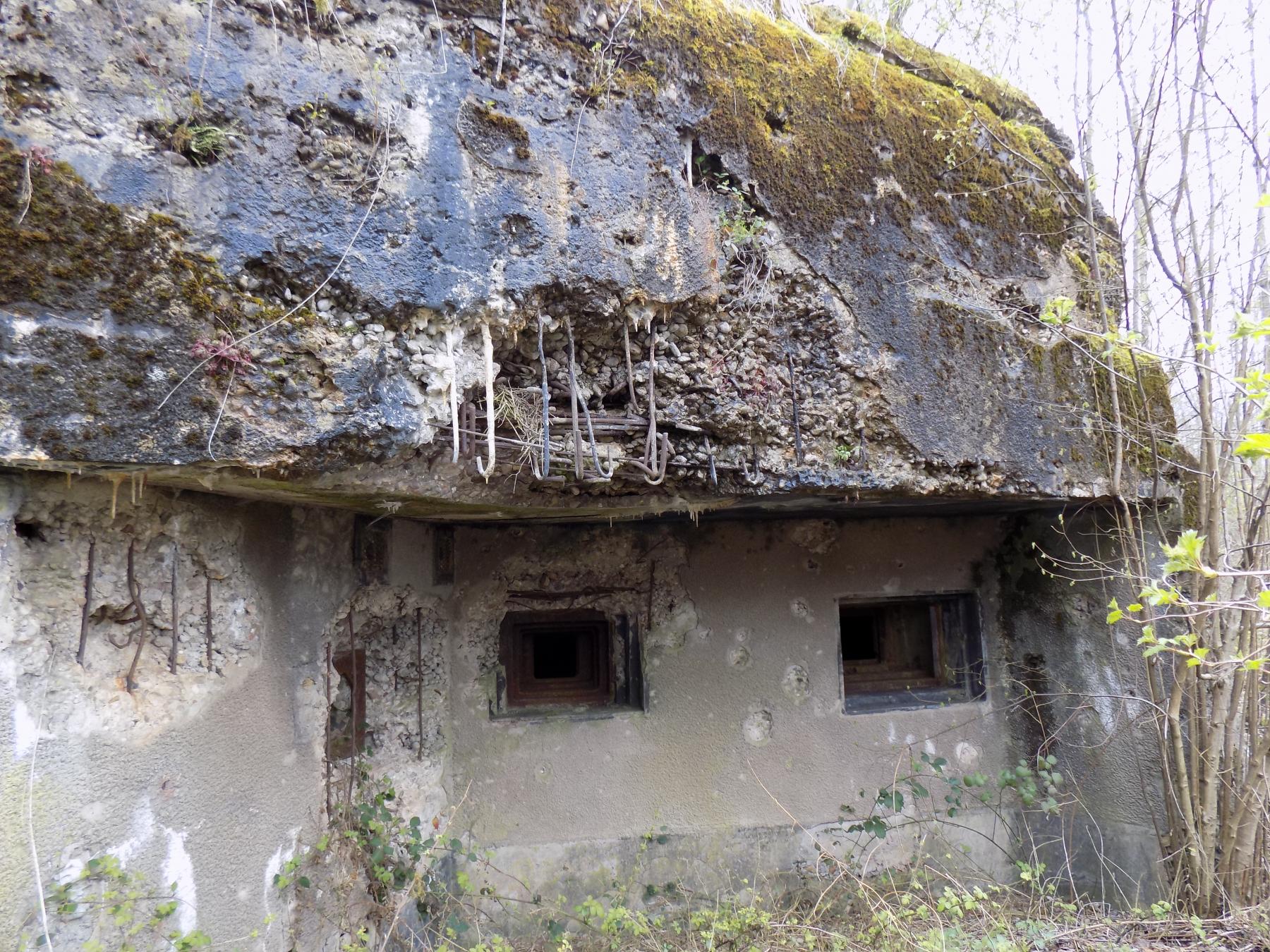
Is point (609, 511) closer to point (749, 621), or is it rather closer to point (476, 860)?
point (749, 621)

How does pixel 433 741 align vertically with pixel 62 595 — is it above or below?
below

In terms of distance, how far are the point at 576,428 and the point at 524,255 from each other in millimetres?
573

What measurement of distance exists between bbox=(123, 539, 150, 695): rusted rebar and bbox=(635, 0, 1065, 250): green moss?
2.34m

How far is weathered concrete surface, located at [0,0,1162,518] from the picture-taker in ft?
5.97

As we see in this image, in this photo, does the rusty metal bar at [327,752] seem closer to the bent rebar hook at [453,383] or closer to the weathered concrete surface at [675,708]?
the weathered concrete surface at [675,708]

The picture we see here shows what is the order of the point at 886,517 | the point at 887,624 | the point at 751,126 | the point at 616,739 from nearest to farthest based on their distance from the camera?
the point at 751,126
the point at 616,739
the point at 886,517
the point at 887,624

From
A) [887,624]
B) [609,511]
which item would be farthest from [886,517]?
[609,511]

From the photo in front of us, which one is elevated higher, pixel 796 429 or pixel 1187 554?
pixel 796 429

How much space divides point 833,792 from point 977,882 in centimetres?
89

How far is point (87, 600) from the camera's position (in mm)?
1999

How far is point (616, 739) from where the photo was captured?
371cm

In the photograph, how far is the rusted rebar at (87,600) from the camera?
77.1 inches

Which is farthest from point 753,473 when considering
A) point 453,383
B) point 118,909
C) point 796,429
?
point 118,909

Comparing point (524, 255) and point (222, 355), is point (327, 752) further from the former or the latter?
point (524, 255)
